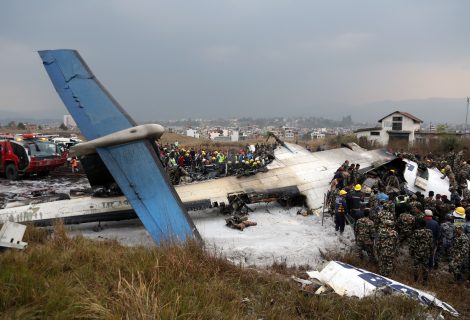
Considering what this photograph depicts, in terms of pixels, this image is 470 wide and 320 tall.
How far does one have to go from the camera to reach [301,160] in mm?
14930

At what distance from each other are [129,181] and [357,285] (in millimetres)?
5801

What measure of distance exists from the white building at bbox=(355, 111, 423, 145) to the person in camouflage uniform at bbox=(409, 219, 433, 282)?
36.9 meters

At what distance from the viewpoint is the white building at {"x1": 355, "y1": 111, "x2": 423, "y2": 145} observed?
43312 millimetres

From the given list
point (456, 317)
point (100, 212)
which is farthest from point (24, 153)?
point (456, 317)

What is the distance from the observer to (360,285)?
6.04 meters

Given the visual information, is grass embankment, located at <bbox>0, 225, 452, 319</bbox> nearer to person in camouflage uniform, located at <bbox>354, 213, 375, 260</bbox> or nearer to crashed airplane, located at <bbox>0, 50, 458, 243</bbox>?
crashed airplane, located at <bbox>0, 50, 458, 243</bbox>

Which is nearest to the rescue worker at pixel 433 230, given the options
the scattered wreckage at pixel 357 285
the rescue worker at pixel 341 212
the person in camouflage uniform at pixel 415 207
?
the person in camouflage uniform at pixel 415 207

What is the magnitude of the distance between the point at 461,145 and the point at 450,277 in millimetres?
29415

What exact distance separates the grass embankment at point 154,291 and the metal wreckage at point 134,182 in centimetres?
134

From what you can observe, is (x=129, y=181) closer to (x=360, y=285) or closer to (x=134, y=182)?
(x=134, y=182)

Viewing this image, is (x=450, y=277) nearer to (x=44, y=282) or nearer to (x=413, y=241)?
(x=413, y=241)

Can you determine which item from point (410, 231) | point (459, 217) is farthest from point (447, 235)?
point (410, 231)

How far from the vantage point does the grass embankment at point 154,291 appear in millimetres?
3881

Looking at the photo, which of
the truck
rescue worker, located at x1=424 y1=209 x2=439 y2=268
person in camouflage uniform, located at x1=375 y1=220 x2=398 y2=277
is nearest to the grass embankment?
person in camouflage uniform, located at x1=375 y1=220 x2=398 y2=277
